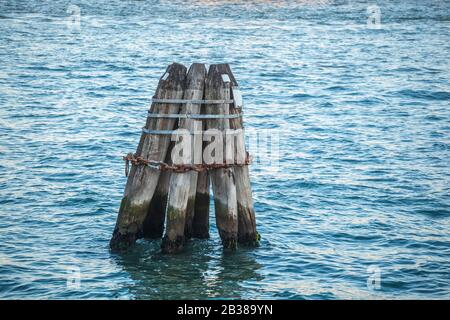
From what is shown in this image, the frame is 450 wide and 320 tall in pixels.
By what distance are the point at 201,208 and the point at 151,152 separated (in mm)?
1658

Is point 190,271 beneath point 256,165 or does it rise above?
beneath

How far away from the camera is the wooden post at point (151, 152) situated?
1484 cm

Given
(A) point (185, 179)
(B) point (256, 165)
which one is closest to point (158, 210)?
(A) point (185, 179)

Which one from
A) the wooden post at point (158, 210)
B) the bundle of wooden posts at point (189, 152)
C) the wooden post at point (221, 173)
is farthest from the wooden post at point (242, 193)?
the wooden post at point (158, 210)

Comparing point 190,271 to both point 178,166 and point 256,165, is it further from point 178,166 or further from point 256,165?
point 256,165

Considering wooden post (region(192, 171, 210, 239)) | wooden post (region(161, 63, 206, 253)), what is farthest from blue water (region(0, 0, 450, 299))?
wooden post (region(161, 63, 206, 253))

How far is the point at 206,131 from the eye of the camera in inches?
584

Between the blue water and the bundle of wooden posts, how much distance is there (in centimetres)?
107

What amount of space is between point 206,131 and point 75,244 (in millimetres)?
4027

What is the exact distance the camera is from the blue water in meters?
15.2

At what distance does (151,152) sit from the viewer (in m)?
14.9
